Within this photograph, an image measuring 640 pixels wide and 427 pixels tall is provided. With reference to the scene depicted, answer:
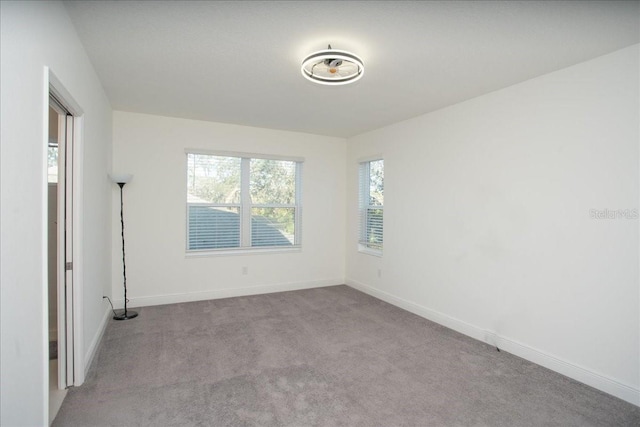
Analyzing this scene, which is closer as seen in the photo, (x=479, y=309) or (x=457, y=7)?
(x=457, y=7)

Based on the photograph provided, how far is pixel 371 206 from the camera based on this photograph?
534 cm

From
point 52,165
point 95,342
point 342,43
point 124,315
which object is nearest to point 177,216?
point 124,315

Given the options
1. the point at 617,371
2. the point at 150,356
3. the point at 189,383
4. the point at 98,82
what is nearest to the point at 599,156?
the point at 617,371

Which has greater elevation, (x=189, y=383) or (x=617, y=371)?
(x=617, y=371)

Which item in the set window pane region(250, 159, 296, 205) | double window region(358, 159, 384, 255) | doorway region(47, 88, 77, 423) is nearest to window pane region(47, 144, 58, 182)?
doorway region(47, 88, 77, 423)

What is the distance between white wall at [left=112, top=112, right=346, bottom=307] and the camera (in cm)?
439

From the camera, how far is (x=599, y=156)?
8.45ft

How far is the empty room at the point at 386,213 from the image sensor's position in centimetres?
199

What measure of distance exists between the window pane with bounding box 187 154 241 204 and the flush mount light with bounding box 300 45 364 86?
2607 millimetres

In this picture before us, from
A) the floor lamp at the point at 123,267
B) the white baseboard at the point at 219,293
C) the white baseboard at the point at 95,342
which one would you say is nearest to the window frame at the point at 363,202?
the white baseboard at the point at 219,293

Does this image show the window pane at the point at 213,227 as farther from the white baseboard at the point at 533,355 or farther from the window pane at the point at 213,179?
the white baseboard at the point at 533,355

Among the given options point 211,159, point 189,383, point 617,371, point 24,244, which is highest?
point 211,159

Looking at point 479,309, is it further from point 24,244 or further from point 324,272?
point 24,244

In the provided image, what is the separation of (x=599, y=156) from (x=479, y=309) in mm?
1770
